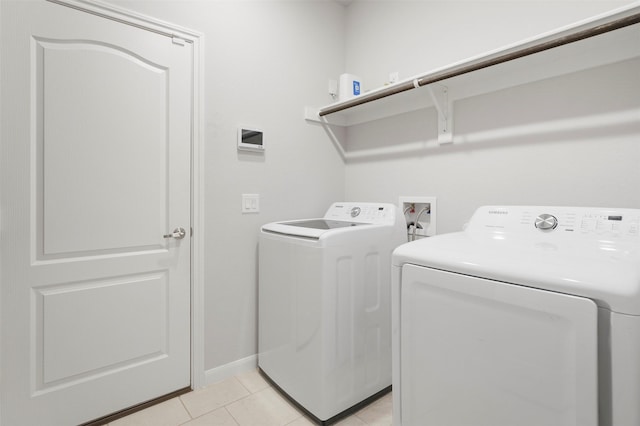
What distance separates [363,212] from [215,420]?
135cm

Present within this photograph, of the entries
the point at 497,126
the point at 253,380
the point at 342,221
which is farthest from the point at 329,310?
the point at 497,126

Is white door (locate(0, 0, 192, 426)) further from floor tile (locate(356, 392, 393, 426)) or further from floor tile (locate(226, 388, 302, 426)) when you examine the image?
floor tile (locate(356, 392, 393, 426))

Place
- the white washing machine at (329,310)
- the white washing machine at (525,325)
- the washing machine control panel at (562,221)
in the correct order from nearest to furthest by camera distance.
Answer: the white washing machine at (525,325) < the washing machine control panel at (562,221) < the white washing machine at (329,310)

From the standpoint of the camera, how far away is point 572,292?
750mm

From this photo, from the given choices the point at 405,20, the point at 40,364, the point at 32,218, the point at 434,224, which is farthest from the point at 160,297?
the point at 405,20

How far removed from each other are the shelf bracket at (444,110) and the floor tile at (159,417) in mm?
2038

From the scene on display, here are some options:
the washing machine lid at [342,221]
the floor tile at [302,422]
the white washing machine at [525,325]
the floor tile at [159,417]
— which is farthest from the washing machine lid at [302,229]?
the floor tile at [159,417]

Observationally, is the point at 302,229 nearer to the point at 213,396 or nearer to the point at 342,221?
the point at 342,221

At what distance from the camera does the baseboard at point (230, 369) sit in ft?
6.05

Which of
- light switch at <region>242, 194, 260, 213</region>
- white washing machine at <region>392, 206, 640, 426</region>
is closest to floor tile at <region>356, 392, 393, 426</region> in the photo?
white washing machine at <region>392, 206, 640, 426</region>

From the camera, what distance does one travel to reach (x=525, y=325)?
2.68 feet

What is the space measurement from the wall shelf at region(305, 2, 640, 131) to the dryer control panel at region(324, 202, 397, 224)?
0.53m

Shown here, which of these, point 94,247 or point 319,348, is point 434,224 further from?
point 94,247

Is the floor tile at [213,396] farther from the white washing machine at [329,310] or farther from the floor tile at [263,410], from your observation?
the white washing machine at [329,310]
